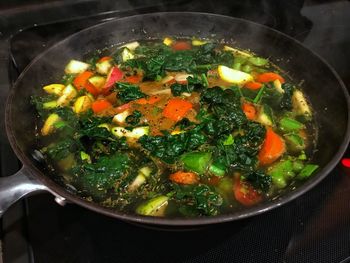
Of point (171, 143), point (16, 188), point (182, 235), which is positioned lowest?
point (182, 235)

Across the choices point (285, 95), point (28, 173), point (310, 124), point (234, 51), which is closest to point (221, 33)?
point (234, 51)

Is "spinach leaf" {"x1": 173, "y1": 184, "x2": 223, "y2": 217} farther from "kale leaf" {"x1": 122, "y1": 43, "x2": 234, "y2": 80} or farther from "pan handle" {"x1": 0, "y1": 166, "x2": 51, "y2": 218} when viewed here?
"kale leaf" {"x1": 122, "y1": 43, "x2": 234, "y2": 80}

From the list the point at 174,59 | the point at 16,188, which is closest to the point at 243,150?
the point at 174,59

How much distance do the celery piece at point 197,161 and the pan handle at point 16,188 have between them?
105 centimetres

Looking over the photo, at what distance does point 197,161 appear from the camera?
110 inches

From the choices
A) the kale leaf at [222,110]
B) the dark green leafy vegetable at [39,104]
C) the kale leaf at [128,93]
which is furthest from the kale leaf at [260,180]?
the dark green leafy vegetable at [39,104]

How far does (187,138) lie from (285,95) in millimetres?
1144

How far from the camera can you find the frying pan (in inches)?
88.9

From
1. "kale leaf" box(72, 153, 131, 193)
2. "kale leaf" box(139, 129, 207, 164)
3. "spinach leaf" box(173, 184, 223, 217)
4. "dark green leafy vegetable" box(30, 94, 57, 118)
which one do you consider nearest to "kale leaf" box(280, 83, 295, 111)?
"kale leaf" box(139, 129, 207, 164)

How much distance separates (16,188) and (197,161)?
4.13 ft

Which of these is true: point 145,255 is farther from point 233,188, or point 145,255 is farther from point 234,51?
point 234,51

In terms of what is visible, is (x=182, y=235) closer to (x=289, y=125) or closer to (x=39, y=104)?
(x=289, y=125)

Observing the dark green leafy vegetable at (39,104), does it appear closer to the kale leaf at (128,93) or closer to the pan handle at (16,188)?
the kale leaf at (128,93)

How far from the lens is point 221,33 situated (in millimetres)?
4309
